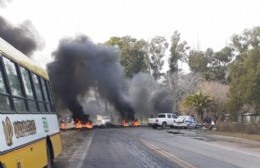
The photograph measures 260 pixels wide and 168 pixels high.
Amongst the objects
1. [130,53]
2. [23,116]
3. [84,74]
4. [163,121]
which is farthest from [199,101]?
[23,116]

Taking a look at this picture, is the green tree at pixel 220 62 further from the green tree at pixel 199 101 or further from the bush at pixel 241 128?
the bush at pixel 241 128

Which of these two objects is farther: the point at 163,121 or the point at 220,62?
the point at 220,62

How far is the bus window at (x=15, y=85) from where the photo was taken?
8578 millimetres

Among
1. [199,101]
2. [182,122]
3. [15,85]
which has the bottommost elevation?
[182,122]

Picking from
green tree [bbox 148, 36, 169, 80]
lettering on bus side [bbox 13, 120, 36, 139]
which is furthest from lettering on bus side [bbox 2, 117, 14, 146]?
green tree [bbox 148, 36, 169, 80]

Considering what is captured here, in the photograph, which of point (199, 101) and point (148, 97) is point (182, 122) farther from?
point (148, 97)

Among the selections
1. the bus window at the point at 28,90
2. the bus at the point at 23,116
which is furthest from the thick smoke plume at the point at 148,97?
the bus window at the point at 28,90

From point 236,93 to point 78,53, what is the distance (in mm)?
20133

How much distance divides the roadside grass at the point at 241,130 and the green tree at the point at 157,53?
44.9 meters

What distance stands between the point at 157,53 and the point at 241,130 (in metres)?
51.5

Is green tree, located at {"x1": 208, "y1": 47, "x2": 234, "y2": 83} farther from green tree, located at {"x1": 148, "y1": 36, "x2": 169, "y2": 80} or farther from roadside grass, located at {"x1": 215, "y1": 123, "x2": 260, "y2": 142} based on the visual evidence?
roadside grass, located at {"x1": 215, "y1": 123, "x2": 260, "y2": 142}

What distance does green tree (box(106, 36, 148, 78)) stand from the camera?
84.8 meters

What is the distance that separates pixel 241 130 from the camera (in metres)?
38.8

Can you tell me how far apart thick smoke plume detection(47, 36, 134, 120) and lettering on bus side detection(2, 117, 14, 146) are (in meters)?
45.9
